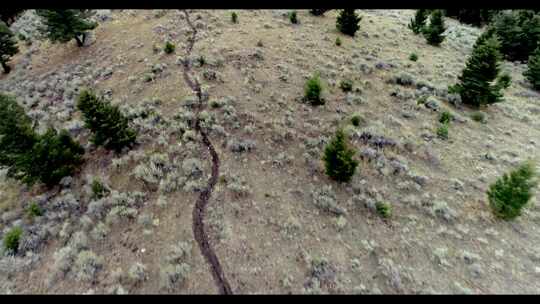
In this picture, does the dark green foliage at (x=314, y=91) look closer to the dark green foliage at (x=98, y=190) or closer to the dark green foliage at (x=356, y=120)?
the dark green foliage at (x=356, y=120)

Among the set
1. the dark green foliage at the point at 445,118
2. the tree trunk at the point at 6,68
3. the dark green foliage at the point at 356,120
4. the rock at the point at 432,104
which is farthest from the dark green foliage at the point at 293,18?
the tree trunk at the point at 6,68

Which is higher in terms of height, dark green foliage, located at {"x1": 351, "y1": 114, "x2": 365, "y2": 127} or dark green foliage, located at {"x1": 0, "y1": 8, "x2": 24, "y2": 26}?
dark green foliage, located at {"x1": 0, "y1": 8, "x2": 24, "y2": 26}

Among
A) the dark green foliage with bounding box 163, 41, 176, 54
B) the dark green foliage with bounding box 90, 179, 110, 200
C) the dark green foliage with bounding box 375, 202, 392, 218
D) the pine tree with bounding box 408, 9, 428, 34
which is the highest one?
the pine tree with bounding box 408, 9, 428, 34

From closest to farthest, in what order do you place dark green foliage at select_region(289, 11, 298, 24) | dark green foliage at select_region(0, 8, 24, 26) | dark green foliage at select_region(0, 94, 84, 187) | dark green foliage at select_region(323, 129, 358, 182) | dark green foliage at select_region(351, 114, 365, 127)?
dark green foliage at select_region(323, 129, 358, 182)
dark green foliage at select_region(0, 94, 84, 187)
dark green foliage at select_region(351, 114, 365, 127)
dark green foliage at select_region(289, 11, 298, 24)
dark green foliage at select_region(0, 8, 24, 26)

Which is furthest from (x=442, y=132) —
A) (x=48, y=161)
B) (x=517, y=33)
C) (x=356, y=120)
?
(x=517, y=33)

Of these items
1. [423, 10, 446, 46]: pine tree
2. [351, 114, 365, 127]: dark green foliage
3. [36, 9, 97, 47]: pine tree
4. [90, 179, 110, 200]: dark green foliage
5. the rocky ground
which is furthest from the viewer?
[423, 10, 446, 46]: pine tree

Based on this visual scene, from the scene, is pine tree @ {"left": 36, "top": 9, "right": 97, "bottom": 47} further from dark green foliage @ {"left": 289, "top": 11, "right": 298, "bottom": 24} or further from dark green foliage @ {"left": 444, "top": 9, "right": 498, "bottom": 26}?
dark green foliage @ {"left": 444, "top": 9, "right": 498, "bottom": 26}

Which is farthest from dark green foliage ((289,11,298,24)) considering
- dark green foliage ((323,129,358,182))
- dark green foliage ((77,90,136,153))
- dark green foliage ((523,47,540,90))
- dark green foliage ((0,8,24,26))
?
dark green foliage ((0,8,24,26))
